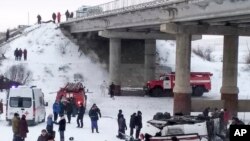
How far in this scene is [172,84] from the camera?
158ft

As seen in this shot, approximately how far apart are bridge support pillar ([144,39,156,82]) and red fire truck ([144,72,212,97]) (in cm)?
748

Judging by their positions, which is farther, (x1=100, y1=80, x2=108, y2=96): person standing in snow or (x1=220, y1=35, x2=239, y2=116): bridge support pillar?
(x1=100, y1=80, x2=108, y2=96): person standing in snow

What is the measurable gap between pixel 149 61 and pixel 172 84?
358 inches

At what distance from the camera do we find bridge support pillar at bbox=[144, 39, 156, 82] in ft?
185

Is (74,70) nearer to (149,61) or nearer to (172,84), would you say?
(149,61)

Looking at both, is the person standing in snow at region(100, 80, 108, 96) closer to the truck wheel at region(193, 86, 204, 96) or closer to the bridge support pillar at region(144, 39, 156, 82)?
the bridge support pillar at region(144, 39, 156, 82)

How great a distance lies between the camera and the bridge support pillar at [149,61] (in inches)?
2224

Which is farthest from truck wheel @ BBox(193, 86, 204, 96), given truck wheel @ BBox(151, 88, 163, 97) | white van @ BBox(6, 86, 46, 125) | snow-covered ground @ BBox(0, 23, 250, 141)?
white van @ BBox(6, 86, 46, 125)

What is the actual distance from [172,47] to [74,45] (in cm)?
1321

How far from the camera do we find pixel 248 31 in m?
41.0

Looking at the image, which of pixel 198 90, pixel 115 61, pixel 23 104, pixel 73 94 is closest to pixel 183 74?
pixel 73 94

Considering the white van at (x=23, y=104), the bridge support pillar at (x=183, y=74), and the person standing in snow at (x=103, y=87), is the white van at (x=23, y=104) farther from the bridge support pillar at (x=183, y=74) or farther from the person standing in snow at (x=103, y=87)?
the person standing in snow at (x=103, y=87)

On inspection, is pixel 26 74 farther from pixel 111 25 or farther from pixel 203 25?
pixel 203 25

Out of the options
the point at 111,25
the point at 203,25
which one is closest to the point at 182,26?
the point at 203,25
